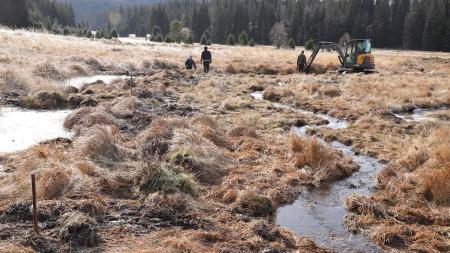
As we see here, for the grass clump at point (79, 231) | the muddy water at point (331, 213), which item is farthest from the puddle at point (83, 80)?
the grass clump at point (79, 231)

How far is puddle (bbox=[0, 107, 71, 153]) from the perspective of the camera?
37.6 feet

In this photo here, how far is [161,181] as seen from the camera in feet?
27.3

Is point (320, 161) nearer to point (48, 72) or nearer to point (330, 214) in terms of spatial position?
point (330, 214)

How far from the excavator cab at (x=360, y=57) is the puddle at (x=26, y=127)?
2397 cm

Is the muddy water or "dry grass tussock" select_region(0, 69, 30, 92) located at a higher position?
"dry grass tussock" select_region(0, 69, 30, 92)

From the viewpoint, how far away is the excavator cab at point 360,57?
3372 centimetres

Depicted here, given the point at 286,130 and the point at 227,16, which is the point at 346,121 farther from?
the point at 227,16

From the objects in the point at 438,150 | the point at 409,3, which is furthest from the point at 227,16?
the point at 438,150

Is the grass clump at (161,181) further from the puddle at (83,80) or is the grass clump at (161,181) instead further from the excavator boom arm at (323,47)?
the excavator boom arm at (323,47)

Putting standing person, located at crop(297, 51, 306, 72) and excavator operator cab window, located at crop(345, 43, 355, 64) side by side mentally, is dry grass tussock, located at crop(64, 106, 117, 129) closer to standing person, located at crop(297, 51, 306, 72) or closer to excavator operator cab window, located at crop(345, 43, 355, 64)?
standing person, located at crop(297, 51, 306, 72)

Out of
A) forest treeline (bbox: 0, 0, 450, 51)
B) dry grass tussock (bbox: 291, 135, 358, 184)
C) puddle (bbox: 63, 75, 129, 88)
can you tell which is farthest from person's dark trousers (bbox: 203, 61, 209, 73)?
forest treeline (bbox: 0, 0, 450, 51)

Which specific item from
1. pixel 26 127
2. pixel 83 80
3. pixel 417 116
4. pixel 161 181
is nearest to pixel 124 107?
pixel 26 127

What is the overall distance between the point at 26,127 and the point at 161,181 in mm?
7040

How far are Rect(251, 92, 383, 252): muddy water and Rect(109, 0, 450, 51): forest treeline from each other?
8454cm
